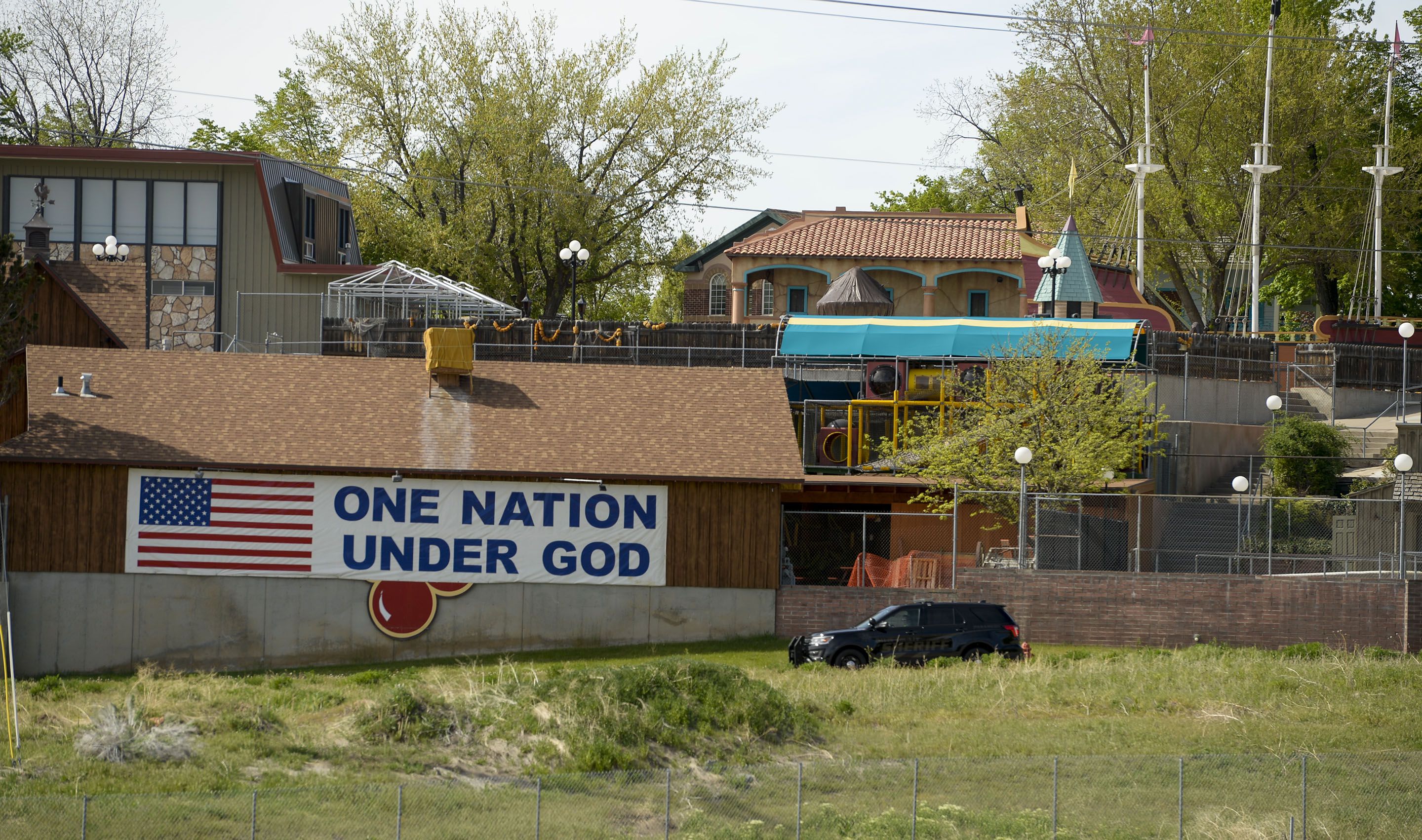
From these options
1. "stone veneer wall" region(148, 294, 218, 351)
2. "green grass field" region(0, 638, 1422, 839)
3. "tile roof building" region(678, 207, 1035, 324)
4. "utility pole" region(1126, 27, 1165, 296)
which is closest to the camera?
"green grass field" region(0, 638, 1422, 839)

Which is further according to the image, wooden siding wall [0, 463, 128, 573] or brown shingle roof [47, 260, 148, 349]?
brown shingle roof [47, 260, 148, 349]

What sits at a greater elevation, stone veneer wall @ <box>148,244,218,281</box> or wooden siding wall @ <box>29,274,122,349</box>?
stone veneer wall @ <box>148,244,218,281</box>

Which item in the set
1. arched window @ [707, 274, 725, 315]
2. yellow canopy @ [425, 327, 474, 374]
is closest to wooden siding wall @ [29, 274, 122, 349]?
yellow canopy @ [425, 327, 474, 374]

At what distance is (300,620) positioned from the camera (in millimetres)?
30891

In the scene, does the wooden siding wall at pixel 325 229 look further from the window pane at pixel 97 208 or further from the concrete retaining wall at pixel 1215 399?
the concrete retaining wall at pixel 1215 399

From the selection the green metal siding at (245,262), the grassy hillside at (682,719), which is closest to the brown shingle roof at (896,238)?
the green metal siding at (245,262)

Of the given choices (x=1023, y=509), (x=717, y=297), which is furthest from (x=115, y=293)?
(x=717, y=297)

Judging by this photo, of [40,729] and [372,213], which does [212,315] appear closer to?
[372,213]

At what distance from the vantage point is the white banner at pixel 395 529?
30938 mm

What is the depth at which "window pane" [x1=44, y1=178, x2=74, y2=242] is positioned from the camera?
4706cm

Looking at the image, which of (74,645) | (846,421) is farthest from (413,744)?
(846,421)

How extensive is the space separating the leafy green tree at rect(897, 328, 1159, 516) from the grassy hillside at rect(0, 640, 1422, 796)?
7.86 meters

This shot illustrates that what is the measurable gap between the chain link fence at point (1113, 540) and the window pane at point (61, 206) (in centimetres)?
2678

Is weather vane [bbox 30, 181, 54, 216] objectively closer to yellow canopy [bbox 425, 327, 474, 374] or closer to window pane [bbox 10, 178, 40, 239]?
window pane [bbox 10, 178, 40, 239]
